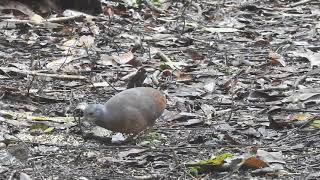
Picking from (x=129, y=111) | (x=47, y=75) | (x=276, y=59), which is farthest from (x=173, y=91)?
(x=129, y=111)

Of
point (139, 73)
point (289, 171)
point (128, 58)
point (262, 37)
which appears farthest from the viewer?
point (262, 37)

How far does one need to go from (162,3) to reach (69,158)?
600cm

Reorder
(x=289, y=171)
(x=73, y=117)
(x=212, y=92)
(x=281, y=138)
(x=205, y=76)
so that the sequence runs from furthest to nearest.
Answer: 1. (x=205, y=76)
2. (x=212, y=92)
3. (x=73, y=117)
4. (x=281, y=138)
5. (x=289, y=171)

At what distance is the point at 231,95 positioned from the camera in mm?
4988

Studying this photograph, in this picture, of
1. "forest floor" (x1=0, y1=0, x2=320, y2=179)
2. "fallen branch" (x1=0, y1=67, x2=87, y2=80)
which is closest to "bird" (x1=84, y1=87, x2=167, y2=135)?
"forest floor" (x1=0, y1=0, x2=320, y2=179)

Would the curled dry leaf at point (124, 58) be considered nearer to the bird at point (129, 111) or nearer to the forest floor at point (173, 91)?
the forest floor at point (173, 91)

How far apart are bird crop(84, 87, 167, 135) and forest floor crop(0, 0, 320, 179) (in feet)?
0.38

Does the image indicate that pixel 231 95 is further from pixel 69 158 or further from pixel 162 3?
pixel 162 3

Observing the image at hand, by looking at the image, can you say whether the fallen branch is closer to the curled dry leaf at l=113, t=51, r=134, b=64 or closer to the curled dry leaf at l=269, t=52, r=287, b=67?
the curled dry leaf at l=113, t=51, r=134, b=64

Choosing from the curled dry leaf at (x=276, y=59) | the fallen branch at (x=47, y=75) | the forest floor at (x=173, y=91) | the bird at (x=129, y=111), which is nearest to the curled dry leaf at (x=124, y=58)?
the forest floor at (x=173, y=91)

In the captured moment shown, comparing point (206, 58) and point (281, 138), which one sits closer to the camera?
point (281, 138)

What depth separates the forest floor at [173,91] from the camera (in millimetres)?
3365

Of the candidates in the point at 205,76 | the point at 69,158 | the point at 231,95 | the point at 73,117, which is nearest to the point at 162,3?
the point at 205,76

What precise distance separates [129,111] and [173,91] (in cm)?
148
